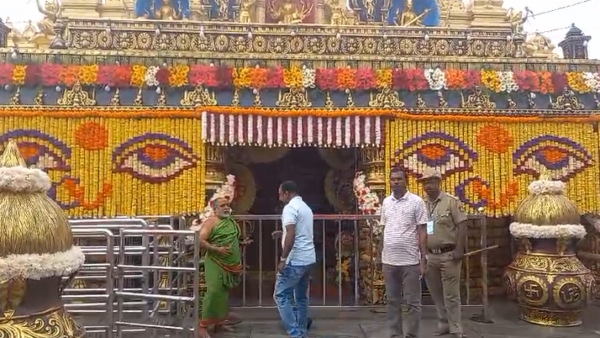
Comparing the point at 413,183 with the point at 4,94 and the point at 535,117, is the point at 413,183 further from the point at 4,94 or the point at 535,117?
the point at 4,94

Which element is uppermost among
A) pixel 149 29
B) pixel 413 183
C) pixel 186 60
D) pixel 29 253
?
pixel 149 29

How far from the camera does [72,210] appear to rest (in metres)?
8.27

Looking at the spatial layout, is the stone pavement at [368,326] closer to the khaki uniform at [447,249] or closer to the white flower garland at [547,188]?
the khaki uniform at [447,249]

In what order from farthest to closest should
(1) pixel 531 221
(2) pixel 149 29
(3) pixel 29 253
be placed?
(2) pixel 149 29 < (1) pixel 531 221 < (3) pixel 29 253

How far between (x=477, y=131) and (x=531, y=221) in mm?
1850

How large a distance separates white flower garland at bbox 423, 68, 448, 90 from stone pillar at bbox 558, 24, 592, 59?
14.2 ft

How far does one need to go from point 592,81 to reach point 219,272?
6.61 meters

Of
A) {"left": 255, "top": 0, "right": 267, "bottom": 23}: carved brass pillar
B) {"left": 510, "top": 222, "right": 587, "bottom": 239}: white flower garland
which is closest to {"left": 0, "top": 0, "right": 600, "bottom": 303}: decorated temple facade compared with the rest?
{"left": 510, "top": 222, "right": 587, "bottom": 239}: white flower garland

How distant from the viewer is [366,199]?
862 centimetres

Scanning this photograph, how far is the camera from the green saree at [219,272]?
6273 millimetres

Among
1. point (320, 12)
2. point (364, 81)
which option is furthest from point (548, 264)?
point (320, 12)

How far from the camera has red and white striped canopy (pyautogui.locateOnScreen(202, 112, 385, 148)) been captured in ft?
27.9

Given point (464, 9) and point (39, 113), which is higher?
point (464, 9)

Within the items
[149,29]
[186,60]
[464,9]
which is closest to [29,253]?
[186,60]
